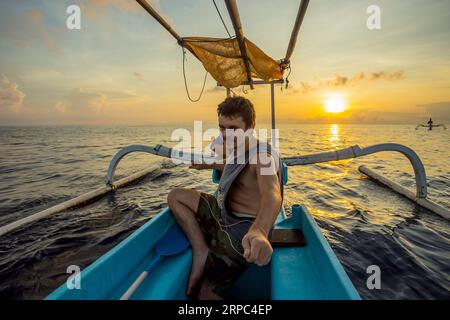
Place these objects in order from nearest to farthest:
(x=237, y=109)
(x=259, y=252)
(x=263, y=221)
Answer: (x=259, y=252) → (x=263, y=221) → (x=237, y=109)

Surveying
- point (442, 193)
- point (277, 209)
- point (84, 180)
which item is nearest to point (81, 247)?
point (277, 209)

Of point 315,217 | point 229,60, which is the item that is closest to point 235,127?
point 229,60

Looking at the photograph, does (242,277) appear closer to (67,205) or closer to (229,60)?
(229,60)

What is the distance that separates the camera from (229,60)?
21.0ft

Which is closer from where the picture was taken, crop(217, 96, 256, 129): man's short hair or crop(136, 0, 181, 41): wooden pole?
crop(217, 96, 256, 129): man's short hair

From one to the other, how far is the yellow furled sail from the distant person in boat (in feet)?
11.4

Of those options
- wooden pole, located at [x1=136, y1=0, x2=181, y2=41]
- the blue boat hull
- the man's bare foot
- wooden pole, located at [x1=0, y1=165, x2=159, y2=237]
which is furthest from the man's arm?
wooden pole, located at [x1=0, y1=165, x2=159, y2=237]

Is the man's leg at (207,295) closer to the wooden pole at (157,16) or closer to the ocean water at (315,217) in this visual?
the ocean water at (315,217)

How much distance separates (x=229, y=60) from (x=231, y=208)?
5009 mm

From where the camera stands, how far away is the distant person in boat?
2.12 meters

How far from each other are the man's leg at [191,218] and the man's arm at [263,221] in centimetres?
95

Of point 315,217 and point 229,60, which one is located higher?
point 229,60

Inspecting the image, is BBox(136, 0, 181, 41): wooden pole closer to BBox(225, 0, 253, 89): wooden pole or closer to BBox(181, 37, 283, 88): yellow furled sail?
BBox(181, 37, 283, 88): yellow furled sail

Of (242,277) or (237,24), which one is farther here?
(237,24)
